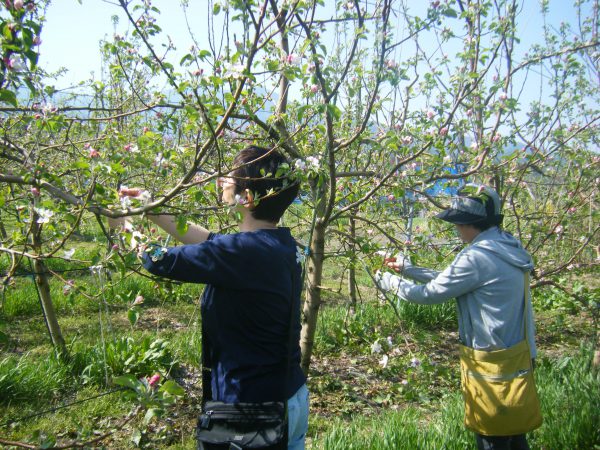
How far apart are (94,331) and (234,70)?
4.16 metres

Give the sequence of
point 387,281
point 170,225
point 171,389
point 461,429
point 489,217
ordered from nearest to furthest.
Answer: point 171,389
point 170,225
point 489,217
point 387,281
point 461,429

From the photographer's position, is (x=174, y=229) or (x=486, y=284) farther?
(x=486, y=284)

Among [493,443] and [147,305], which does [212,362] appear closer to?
[493,443]

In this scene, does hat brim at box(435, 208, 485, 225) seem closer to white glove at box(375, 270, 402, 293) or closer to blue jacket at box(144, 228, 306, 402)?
white glove at box(375, 270, 402, 293)

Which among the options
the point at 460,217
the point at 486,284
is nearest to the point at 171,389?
the point at 486,284

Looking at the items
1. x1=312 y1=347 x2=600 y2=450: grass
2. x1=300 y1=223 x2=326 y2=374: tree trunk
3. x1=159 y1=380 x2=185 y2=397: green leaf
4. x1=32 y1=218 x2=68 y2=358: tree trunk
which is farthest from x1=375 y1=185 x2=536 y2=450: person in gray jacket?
x1=32 y1=218 x2=68 y2=358: tree trunk

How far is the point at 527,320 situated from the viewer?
2.23 metres

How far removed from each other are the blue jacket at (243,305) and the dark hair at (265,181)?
0.38ft

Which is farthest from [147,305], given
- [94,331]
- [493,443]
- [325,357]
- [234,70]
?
[234,70]

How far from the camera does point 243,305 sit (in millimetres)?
1415

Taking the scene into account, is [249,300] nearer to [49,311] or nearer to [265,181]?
[265,181]

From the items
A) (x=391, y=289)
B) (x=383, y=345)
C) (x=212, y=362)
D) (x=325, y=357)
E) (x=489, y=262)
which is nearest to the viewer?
(x=212, y=362)

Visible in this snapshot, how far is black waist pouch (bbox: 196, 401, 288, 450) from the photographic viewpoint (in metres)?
1.37

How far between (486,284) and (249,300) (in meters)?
1.27
